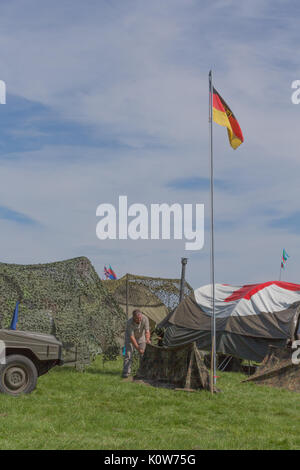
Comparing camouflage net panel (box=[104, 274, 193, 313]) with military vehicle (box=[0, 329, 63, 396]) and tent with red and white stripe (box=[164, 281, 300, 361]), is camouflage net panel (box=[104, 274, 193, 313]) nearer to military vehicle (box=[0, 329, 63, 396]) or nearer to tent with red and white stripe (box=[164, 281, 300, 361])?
tent with red and white stripe (box=[164, 281, 300, 361])

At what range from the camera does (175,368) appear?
42.0 ft

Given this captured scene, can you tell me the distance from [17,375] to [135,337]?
13.5 feet

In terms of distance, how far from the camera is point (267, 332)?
16.8 meters

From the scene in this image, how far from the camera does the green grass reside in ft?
25.0

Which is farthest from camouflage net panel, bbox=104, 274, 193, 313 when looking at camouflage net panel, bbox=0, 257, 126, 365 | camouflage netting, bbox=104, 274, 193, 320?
camouflage net panel, bbox=0, 257, 126, 365

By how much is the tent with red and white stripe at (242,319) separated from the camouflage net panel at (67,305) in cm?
301

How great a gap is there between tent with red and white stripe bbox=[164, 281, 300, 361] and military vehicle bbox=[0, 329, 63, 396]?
7.24m

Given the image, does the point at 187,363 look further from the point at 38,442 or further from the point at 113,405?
the point at 38,442

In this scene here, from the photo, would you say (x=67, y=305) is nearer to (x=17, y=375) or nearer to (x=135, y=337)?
(x=135, y=337)

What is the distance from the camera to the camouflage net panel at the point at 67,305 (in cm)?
1523

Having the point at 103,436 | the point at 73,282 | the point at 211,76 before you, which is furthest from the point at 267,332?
the point at 103,436

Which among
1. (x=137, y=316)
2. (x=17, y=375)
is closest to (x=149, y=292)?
(x=137, y=316)

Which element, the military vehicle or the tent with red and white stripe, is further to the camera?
the tent with red and white stripe

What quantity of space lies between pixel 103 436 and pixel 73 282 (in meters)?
8.64
